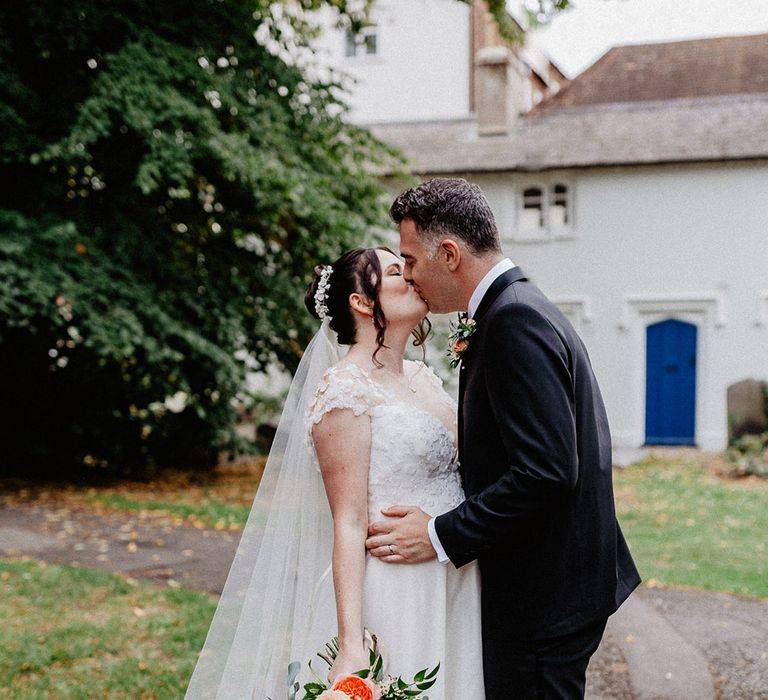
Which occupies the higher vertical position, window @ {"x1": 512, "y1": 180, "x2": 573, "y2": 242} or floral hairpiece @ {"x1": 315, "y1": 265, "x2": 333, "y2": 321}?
window @ {"x1": 512, "y1": 180, "x2": 573, "y2": 242}

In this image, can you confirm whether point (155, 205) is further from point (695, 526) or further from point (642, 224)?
point (642, 224)

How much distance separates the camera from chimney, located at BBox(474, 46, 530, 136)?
21.8 m

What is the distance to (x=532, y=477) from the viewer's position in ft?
8.47

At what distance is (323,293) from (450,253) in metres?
0.68

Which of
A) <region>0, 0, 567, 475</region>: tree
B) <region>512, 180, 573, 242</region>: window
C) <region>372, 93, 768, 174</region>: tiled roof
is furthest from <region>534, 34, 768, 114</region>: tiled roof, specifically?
<region>0, 0, 567, 475</region>: tree

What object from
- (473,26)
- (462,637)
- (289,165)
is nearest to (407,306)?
(462,637)

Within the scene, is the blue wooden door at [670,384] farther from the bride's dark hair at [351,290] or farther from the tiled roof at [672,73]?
the bride's dark hair at [351,290]

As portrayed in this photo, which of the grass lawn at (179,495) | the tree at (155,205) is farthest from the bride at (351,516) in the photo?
the tree at (155,205)

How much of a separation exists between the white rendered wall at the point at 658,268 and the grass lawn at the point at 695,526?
3.71 metres

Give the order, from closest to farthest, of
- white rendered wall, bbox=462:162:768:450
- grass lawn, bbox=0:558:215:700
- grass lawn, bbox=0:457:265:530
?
1. grass lawn, bbox=0:558:215:700
2. grass lawn, bbox=0:457:265:530
3. white rendered wall, bbox=462:162:768:450

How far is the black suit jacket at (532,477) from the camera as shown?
102 inches

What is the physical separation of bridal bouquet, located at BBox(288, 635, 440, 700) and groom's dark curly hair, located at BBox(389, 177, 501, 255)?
133cm

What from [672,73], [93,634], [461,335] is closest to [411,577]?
[461,335]

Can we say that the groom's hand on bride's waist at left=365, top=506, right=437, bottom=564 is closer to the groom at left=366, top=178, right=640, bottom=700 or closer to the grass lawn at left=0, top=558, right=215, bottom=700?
the groom at left=366, top=178, right=640, bottom=700
